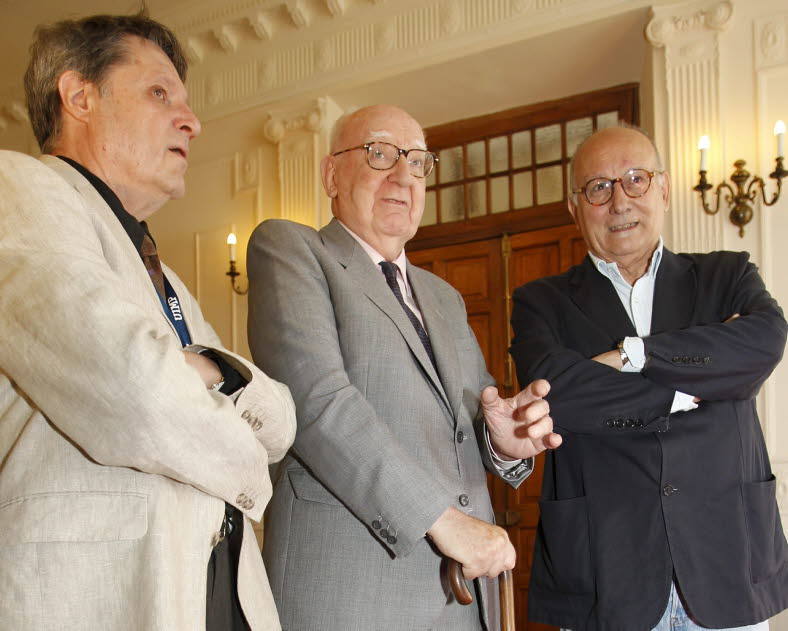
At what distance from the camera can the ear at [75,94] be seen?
1.50m

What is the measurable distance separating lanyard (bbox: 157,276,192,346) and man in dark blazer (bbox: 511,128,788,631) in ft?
3.04

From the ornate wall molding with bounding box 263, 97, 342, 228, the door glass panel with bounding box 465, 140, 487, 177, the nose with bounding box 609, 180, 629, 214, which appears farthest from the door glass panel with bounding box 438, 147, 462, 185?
the nose with bounding box 609, 180, 629, 214

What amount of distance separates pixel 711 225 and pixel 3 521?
12.7ft

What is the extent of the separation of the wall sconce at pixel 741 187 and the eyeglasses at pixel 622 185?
6.75 ft

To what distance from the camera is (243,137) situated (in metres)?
6.00

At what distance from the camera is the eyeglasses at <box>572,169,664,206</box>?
7.43 ft

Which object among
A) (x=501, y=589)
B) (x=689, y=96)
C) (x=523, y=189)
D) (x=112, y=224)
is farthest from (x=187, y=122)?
(x=523, y=189)

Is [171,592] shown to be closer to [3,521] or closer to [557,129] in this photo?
[3,521]

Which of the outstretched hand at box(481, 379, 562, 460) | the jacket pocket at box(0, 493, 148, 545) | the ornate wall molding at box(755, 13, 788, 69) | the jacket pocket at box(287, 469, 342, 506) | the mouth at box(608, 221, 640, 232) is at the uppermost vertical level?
the ornate wall molding at box(755, 13, 788, 69)

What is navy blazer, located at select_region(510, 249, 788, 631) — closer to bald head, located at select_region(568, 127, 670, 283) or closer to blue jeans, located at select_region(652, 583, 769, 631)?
blue jeans, located at select_region(652, 583, 769, 631)

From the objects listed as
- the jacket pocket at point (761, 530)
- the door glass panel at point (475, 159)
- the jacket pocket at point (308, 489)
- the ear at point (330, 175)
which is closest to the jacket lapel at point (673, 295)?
the jacket pocket at point (761, 530)

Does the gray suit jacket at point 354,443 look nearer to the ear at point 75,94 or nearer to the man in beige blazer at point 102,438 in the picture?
the man in beige blazer at point 102,438

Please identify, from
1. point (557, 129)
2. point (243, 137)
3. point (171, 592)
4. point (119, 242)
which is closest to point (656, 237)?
point (119, 242)

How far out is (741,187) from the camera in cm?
410
